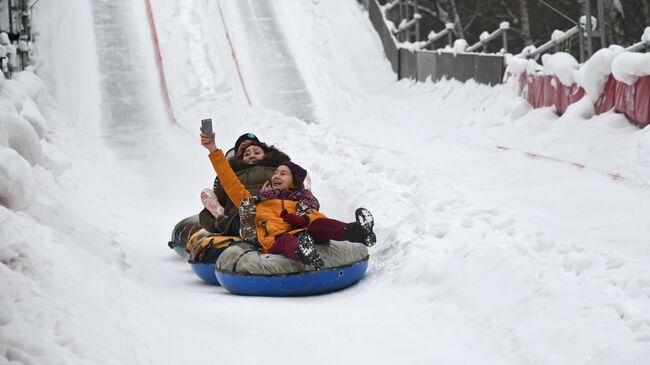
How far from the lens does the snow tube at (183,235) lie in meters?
6.88

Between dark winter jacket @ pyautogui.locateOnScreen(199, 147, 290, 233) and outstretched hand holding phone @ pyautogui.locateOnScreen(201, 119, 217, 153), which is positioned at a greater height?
outstretched hand holding phone @ pyautogui.locateOnScreen(201, 119, 217, 153)

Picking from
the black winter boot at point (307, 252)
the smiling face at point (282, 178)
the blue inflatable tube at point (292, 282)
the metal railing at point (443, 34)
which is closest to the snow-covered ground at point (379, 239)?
the blue inflatable tube at point (292, 282)

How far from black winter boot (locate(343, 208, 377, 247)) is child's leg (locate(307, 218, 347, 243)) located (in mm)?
41

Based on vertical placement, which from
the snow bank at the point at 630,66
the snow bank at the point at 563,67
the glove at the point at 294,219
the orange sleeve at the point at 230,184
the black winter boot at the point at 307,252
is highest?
the snow bank at the point at 630,66

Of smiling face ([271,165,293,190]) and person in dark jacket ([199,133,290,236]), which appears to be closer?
smiling face ([271,165,293,190])

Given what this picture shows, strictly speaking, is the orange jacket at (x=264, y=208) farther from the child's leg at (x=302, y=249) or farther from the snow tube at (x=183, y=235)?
the snow tube at (x=183, y=235)

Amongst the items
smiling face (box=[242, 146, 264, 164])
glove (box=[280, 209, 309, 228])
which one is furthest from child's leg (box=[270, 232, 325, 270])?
smiling face (box=[242, 146, 264, 164])

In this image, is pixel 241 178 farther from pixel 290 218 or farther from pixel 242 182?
pixel 290 218

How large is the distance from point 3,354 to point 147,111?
38.8ft

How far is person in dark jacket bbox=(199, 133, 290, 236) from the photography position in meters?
6.35

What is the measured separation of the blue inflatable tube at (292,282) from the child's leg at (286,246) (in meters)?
0.13

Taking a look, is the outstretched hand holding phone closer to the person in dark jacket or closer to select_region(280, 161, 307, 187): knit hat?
select_region(280, 161, 307, 187): knit hat

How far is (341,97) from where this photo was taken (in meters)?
15.6

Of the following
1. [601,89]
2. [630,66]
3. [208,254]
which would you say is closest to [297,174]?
[208,254]
